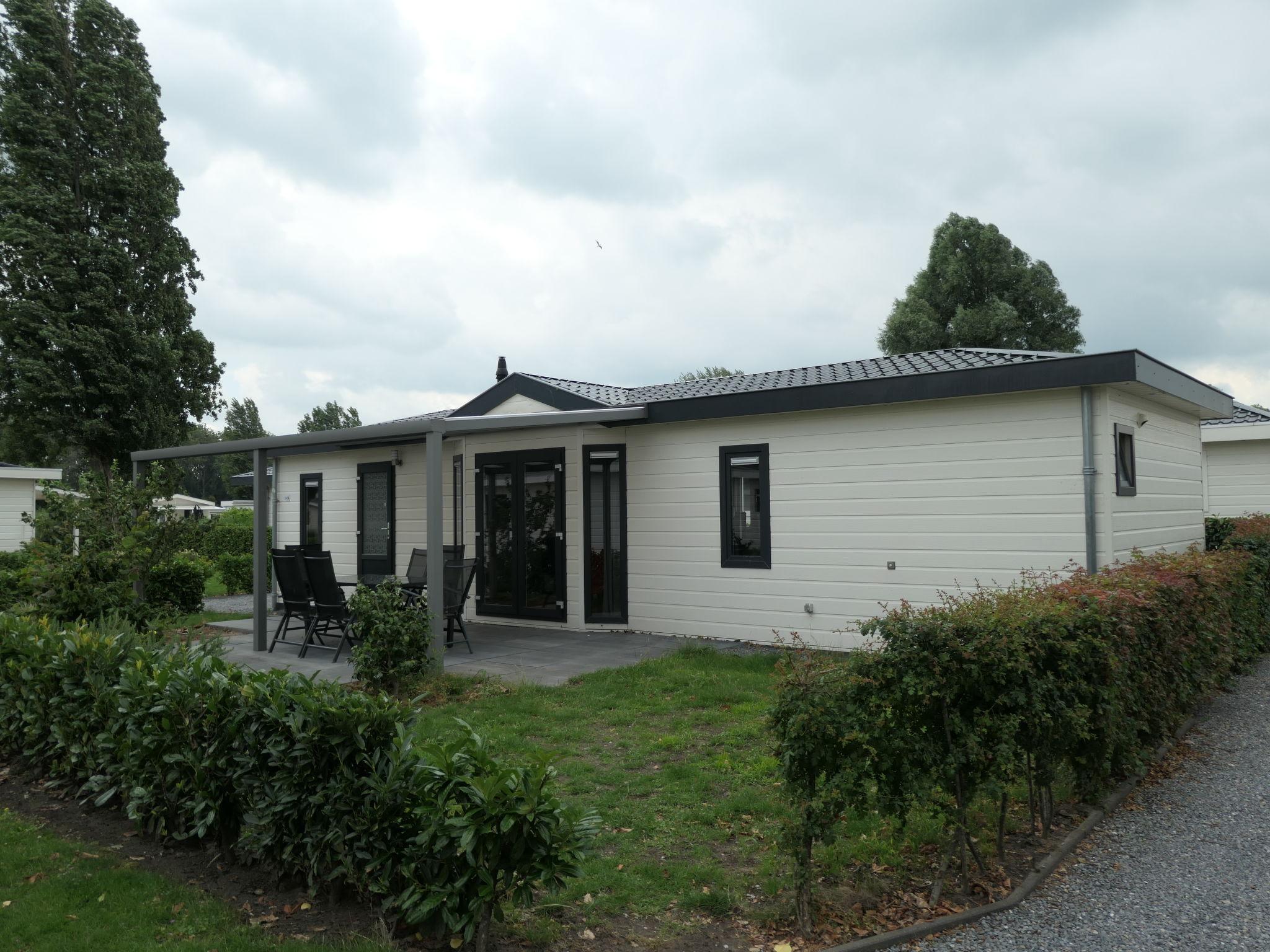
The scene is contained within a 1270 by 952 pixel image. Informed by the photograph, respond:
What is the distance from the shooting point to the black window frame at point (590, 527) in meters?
10.5

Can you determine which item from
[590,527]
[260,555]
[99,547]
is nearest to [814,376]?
[590,527]

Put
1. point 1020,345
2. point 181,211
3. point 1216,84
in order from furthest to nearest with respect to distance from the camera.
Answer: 1. point 1020,345
2. point 181,211
3. point 1216,84

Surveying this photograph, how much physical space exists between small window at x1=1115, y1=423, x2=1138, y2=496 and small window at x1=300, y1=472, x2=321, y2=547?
11268mm

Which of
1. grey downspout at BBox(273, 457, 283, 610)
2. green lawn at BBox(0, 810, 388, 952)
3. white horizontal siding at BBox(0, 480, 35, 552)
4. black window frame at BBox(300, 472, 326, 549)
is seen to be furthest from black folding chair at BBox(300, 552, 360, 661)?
white horizontal siding at BBox(0, 480, 35, 552)

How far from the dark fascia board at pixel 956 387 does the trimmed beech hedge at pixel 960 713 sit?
139 inches

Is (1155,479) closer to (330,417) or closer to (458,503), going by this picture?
(458,503)

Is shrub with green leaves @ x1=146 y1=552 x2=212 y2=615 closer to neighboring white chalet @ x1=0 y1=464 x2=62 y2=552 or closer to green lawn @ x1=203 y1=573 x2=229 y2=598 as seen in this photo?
green lawn @ x1=203 y1=573 x2=229 y2=598

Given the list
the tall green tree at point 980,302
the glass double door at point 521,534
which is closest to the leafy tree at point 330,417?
the tall green tree at point 980,302

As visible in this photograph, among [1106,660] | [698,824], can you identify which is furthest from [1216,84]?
[698,824]

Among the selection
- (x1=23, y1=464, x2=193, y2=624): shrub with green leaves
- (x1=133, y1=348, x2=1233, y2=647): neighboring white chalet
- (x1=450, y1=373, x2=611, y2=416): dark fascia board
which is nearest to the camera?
(x1=23, y1=464, x2=193, y2=624): shrub with green leaves

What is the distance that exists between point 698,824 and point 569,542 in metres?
6.59

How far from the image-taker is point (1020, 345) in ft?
98.6

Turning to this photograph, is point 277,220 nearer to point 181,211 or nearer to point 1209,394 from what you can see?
point 1209,394

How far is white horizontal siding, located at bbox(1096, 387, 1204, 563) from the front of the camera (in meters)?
7.54
